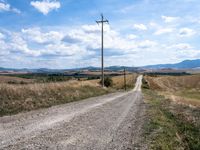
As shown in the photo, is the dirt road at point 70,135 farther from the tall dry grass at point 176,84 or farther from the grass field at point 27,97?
the tall dry grass at point 176,84

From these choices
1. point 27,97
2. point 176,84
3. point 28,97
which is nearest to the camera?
point 27,97

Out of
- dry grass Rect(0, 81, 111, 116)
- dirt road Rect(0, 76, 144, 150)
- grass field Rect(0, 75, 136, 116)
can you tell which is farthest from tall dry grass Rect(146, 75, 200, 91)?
dirt road Rect(0, 76, 144, 150)

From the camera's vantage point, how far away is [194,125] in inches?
625

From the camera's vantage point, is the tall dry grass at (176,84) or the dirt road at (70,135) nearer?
the dirt road at (70,135)

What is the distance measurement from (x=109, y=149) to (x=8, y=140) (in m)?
3.34

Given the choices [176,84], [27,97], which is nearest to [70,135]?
[27,97]

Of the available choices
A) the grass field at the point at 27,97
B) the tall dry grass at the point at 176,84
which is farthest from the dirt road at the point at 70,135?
the tall dry grass at the point at 176,84

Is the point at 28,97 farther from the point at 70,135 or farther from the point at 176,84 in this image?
the point at 176,84

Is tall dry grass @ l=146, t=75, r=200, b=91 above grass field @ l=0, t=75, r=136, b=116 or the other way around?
the other way around

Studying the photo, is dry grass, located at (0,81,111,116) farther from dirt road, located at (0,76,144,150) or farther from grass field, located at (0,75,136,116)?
dirt road, located at (0,76,144,150)

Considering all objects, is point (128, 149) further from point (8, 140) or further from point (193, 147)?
point (8, 140)

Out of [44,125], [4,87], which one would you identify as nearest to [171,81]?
[4,87]

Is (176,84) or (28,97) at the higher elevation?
(28,97)

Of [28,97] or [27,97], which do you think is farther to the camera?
[28,97]
